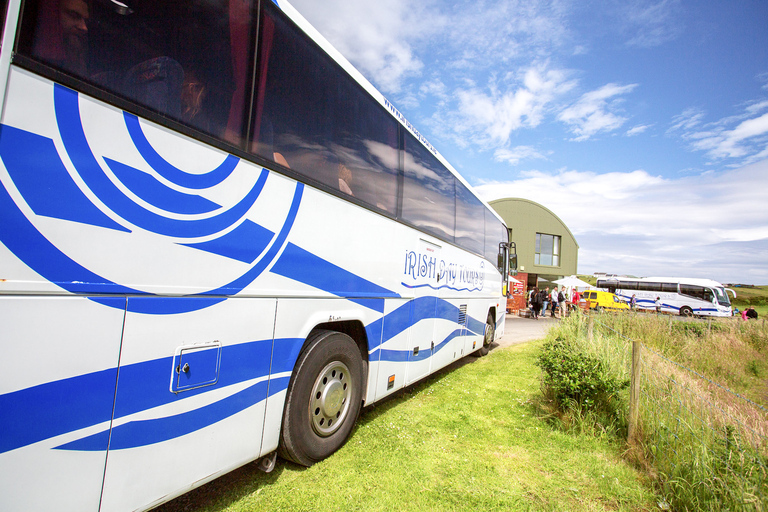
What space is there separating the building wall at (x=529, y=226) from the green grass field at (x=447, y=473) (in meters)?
35.6

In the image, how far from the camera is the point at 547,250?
4034 cm

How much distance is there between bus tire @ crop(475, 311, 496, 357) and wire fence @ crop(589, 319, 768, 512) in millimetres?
5002

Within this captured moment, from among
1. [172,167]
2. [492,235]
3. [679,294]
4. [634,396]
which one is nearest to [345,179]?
[172,167]

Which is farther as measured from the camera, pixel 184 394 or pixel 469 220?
pixel 469 220

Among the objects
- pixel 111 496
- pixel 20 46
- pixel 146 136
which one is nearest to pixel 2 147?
pixel 20 46

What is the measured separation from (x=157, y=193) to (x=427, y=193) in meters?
3.98

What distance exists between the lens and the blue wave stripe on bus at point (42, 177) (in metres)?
1.54

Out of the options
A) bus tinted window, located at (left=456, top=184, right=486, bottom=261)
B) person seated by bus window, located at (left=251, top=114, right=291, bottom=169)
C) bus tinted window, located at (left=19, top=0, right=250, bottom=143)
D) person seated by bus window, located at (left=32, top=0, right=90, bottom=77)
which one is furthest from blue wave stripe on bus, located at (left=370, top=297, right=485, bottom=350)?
person seated by bus window, located at (left=32, top=0, right=90, bottom=77)

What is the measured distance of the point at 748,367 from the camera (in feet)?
31.8

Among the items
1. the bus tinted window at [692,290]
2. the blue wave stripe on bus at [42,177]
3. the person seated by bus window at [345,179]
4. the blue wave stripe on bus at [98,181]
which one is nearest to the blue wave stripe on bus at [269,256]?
the blue wave stripe on bus at [98,181]

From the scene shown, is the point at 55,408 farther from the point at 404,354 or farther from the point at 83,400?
the point at 404,354

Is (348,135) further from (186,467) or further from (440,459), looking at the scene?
(440,459)

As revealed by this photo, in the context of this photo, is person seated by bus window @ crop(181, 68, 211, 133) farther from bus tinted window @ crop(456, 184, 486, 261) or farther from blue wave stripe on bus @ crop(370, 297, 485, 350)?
bus tinted window @ crop(456, 184, 486, 261)

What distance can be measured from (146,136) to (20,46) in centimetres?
54
